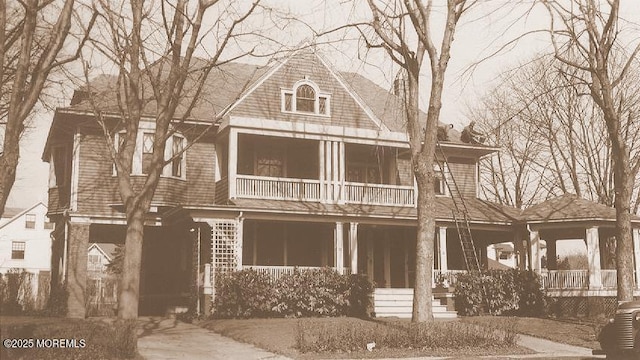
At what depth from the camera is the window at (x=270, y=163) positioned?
90.0 ft

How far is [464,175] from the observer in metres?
31.3

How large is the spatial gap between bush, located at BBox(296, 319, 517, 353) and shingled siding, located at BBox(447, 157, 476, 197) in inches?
628

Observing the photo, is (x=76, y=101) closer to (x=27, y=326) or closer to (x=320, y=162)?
(x=320, y=162)

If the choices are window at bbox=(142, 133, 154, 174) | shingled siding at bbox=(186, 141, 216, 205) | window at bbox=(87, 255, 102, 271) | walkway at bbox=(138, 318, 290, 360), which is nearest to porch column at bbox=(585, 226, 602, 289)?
shingled siding at bbox=(186, 141, 216, 205)

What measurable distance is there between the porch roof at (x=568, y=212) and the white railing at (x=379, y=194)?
4.63 metres

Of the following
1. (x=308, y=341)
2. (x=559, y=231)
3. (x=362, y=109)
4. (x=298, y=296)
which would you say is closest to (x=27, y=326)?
(x=308, y=341)

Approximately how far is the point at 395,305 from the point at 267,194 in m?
6.07

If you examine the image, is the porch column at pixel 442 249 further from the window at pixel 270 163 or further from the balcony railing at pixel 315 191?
the window at pixel 270 163

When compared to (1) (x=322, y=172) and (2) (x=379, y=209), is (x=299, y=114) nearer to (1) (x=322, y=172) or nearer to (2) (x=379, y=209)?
(1) (x=322, y=172)

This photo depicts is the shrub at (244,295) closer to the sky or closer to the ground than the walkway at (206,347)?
closer to the sky

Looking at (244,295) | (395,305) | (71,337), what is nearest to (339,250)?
(395,305)

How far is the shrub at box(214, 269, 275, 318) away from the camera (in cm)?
2147

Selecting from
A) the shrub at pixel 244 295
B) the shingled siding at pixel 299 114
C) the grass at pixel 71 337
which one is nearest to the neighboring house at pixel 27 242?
the shingled siding at pixel 299 114

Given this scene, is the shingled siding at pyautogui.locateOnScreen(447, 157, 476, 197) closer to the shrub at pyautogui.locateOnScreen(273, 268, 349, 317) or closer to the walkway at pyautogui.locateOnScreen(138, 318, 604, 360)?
the shrub at pyautogui.locateOnScreen(273, 268, 349, 317)
